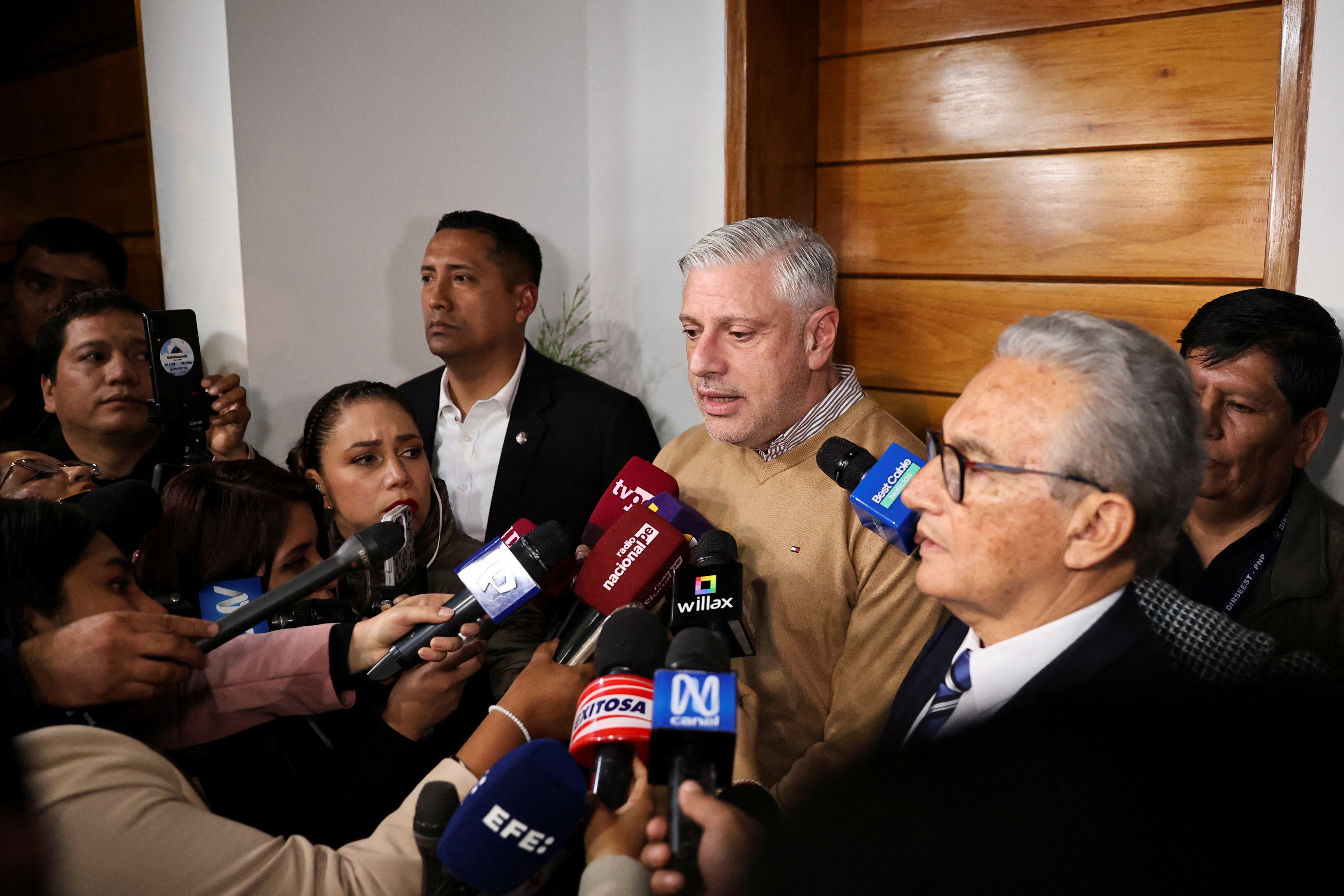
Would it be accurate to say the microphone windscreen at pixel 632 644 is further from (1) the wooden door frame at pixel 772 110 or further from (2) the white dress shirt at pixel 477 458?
(1) the wooden door frame at pixel 772 110

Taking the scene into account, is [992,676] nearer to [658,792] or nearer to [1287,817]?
[658,792]

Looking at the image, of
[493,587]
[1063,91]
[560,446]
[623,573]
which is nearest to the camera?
[493,587]

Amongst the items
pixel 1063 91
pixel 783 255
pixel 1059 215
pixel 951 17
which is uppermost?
pixel 951 17

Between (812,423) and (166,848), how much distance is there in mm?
1297

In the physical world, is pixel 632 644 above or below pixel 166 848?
above

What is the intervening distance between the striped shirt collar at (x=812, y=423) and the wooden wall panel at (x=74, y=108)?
2.23 m

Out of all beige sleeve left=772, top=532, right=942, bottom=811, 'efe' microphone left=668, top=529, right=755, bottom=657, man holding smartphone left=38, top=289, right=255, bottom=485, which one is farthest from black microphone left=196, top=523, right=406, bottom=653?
man holding smartphone left=38, top=289, right=255, bottom=485

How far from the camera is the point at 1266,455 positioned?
175cm

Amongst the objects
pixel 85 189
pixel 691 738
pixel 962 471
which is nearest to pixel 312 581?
pixel 691 738

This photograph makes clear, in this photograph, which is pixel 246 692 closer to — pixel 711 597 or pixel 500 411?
pixel 711 597

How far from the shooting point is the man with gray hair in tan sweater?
1.61 metres

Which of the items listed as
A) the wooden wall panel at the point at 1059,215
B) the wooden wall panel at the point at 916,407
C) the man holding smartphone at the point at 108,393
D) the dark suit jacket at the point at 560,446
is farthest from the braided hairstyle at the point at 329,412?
the wooden wall panel at the point at 1059,215

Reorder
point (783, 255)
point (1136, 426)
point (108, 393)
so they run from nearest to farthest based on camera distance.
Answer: point (1136, 426) < point (783, 255) < point (108, 393)

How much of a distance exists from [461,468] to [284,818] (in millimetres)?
1469
